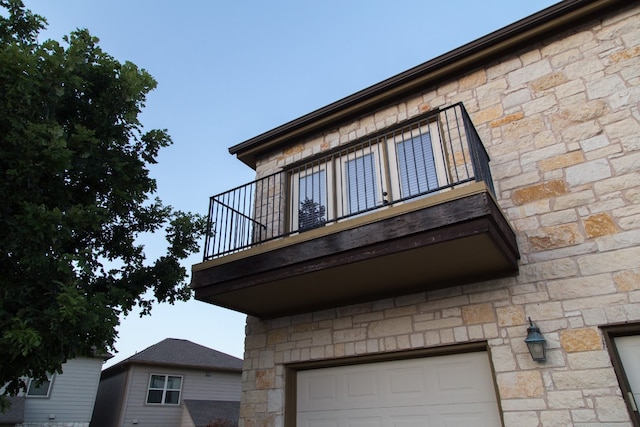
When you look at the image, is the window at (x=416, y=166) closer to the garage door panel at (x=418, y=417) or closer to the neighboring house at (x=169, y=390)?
the garage door panel at (x=418, y=417)

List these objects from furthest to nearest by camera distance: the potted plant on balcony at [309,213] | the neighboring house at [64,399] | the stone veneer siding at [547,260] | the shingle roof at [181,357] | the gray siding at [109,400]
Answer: the shingle roof at [181,357] < the gray siding at [109,400] < the neighboring house at [64,399] < the potted plant on balcony at [309,213] < the stone veneer siding at [547,260]

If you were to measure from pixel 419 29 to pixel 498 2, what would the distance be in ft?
5.94

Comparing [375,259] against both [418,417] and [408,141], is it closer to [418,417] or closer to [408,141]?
[418,417]

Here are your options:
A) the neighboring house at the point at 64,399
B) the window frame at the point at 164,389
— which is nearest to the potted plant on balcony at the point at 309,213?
the neighboring house at the point at 64,399

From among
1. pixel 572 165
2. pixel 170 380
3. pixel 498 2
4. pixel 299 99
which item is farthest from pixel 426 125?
pixel 170 380

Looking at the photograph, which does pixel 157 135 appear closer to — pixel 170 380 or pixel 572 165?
pixel 572 165

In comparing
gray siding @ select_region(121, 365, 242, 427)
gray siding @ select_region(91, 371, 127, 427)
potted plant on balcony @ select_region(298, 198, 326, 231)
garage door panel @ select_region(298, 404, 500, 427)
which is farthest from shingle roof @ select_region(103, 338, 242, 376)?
garage door panel @ select_region(298, 404, 500, 427)

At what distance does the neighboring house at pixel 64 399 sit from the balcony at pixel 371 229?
11529 millimetres

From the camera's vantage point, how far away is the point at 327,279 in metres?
4.60

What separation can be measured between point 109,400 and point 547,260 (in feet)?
61.4

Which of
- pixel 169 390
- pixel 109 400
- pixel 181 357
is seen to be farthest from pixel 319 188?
pixel 109 400

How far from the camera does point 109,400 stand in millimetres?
16875

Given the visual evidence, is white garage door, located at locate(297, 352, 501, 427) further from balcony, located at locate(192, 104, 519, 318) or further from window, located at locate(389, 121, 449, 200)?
window, located at locate(389, 121, 449, 200)

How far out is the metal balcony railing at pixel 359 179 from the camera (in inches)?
202
